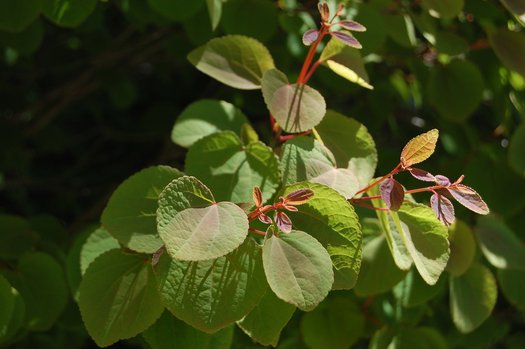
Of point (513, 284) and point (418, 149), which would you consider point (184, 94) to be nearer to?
point (513, 284)

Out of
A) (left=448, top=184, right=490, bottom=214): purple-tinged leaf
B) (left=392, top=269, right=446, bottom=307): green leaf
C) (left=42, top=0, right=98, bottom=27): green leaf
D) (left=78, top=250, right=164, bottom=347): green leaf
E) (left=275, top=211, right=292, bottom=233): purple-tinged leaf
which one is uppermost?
(left=448, top=184, right=490, bottom=214): purple-tinged leaf

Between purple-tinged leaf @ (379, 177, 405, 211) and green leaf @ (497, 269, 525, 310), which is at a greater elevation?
purple-tinged leaf @ (379, 177, 405, 211)

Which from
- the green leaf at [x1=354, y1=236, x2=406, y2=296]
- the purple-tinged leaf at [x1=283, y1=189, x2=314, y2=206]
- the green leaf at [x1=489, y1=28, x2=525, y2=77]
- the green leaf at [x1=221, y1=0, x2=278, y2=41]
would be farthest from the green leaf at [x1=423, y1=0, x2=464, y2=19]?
the purple-tinged leaf at [x1=283, y1=189, x2=314, y2=206]

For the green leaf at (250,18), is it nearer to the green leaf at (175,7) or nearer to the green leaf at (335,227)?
the green leaf at (175,7)

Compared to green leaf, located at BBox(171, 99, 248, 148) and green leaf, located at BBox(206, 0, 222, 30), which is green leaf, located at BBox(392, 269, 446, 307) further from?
green leaf, located at BBox(206, 0, 222, 30)

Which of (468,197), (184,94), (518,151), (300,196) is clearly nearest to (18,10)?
(300,196)

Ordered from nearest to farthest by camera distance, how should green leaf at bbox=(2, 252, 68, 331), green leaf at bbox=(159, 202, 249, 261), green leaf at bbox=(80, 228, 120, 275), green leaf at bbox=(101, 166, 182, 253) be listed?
green leaf at bbox=(159, 202, 249, 261) → green leaf at bbox=(101, 166, 182, 253) → green leaf at bbox=(80, 228, 120, 275) → green leaf at bbox=(2, 252, 68, 331)

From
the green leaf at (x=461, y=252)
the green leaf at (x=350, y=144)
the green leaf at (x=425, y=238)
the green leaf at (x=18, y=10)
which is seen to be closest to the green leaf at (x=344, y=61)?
the green leaf at (x=350, y=144)

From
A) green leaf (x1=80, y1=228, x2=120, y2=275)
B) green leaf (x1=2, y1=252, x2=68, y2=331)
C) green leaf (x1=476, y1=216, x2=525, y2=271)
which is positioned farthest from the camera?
green leaf (x1=476, y1=216, x2=525, y2=271)
